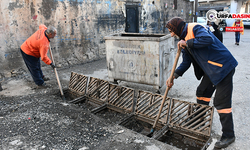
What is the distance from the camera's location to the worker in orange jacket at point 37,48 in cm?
491

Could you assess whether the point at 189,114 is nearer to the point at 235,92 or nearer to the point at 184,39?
the point at 184,39

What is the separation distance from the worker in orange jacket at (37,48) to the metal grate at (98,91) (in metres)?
1.19

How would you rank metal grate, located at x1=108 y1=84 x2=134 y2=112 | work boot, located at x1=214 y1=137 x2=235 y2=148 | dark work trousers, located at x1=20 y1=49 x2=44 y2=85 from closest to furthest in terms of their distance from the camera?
work boot, located at x1=214 y1=137 x2=235 y2=148 → metal grate, located at x1=108 y1=84 x2=134 y2=112 → dark work trousers, located at x1=20 y1=49 x2=44 y2=85

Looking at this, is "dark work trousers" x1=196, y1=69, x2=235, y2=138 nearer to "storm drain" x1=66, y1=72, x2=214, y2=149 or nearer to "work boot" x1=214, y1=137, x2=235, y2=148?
"work boot" x1=214, y1=137, x2=235, y2=148

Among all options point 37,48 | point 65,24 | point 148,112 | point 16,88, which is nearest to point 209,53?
point 148,112

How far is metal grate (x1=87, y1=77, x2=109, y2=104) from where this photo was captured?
445cm

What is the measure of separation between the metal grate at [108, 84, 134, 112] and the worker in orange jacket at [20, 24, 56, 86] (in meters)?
1.80

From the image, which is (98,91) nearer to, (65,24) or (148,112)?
(148,112)

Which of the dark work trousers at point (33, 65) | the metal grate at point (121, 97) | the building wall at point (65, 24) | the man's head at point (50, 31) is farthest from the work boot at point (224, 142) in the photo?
the building wall at point (65, 24)

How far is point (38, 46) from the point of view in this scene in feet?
16.6

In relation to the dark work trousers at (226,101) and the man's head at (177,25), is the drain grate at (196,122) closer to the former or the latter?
the dark work trousers at (226,101)

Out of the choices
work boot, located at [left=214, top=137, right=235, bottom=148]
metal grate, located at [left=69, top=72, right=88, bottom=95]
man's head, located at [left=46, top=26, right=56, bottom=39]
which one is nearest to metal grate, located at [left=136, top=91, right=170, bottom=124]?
work boot, located at [left=214, top=137, right=235, bottom=148]

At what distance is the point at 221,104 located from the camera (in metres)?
2.78

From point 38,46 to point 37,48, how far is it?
19cm
